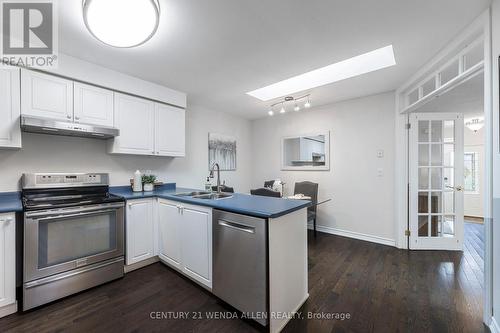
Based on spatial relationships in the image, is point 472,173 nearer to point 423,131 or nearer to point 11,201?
point 423,131

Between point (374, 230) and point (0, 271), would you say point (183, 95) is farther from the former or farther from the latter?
point (374, 230)

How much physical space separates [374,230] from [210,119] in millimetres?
3552

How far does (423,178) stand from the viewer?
3.06m

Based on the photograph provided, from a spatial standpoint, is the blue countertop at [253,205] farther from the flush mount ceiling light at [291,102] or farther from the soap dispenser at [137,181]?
the flush mount ceiling light at [291,102]

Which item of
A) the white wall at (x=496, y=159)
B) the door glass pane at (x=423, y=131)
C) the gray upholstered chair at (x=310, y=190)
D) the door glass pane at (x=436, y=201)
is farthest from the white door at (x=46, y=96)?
the door glass pane at (x=436, y=201)

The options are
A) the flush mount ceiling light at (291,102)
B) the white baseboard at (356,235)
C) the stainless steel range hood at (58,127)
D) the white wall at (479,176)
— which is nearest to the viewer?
the stainless steel range hood at (58,127)

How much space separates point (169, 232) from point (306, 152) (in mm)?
2899

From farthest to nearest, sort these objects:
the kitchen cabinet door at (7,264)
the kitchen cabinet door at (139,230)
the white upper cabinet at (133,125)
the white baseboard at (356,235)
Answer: the white baseboard at (356,235) < the white upper cabinet at (133,125) < the kitchen cabinet door at (139,230) < the kitchen cabinet door at (7,264)

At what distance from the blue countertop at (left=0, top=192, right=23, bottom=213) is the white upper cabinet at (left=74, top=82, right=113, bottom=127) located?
37.5 inches

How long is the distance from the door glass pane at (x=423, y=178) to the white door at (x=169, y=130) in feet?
11.9

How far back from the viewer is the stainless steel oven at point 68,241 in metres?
1.79

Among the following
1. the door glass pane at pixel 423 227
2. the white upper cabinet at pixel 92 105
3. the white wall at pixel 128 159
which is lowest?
the door glass pane at pixel 423 227

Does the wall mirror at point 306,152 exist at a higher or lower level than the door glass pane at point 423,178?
higher

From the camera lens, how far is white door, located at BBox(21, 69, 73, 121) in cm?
198
